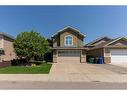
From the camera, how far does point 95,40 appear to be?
53656mm

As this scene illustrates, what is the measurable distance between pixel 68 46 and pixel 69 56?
1604mm

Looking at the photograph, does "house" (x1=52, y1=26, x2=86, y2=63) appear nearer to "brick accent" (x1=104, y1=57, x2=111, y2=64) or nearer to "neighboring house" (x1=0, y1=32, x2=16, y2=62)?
"brick accent" (x1=104, y1=57, x2=111, y2=64)

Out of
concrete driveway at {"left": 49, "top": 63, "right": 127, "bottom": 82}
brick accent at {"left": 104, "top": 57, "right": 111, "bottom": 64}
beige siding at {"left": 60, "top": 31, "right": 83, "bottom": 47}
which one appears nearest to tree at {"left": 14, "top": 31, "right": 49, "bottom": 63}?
concrete driveway at {"left": 49, "top": 63, "right": 127, "bottom": 82}

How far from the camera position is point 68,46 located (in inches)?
1502

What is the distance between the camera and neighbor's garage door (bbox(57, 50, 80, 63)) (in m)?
37.6

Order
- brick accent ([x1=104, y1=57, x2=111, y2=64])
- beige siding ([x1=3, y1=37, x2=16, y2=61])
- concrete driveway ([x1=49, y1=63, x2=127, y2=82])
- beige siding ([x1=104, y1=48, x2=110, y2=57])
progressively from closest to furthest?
concrete driveway ([x1=49, y1=63, x2=127, y2=82])
brick accent ([x1=104, y1=57, x2=111, y2=64])
beige siding ([x1=104, y1=48, x2=110, y2=57])
beige siding ([x1=3, y1=37, x2=16, y2=61])

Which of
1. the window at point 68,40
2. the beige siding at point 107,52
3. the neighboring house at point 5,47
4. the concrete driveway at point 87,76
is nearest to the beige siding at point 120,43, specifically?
the beige siding at point 107,52

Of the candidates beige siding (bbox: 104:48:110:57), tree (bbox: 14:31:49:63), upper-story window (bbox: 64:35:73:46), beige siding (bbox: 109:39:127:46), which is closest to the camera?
tree (bbox: 14:31:49:63)

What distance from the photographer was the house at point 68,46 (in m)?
37.7

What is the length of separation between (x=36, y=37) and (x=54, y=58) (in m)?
9.32

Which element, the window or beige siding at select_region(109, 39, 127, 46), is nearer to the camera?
beige siding at select_region(109, 39, 127, 46)

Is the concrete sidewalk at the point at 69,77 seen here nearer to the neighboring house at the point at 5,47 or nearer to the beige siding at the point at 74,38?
the neighboring house at the point at 5,47
